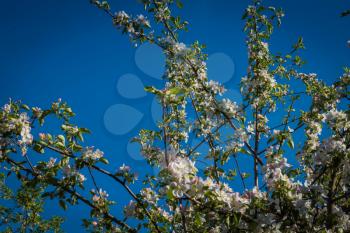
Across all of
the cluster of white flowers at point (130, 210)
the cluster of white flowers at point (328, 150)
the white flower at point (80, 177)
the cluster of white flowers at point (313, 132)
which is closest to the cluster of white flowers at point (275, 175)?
the cluster of white flowers at point (328, 150)

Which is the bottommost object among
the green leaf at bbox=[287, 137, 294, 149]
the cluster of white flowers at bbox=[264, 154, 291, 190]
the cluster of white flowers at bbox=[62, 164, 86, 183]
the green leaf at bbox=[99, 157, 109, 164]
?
the cluster of white flowers at bbox=[264, 154, 291, 190]

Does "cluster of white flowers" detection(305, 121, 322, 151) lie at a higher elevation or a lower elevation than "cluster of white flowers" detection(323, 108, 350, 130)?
higher

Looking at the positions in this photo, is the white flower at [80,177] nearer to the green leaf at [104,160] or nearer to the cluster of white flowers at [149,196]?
the green leaf at [104,160]

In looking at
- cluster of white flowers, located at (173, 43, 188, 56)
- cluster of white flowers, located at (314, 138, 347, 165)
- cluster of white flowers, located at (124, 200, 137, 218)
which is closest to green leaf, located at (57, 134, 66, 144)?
cluster of white flowers, located at (124, 200, 137, 218)

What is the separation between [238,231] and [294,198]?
2.03ft

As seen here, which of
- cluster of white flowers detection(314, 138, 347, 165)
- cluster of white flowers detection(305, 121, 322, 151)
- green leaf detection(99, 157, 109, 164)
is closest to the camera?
cluster of white flowers detection(314, 138, 347, 165)

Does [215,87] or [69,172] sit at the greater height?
[215,87]

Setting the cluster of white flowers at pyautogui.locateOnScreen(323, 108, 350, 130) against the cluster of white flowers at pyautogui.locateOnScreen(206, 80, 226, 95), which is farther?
the cluster of white flowers at pyautogui.locateOnScreen(206, 80, 226, 95)

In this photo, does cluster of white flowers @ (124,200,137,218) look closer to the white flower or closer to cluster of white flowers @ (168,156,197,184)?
the white flower

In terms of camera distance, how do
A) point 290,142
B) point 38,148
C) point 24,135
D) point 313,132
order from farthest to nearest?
1. point 313,132
2. point 290,142
3. point 38,148
4. point 24,135

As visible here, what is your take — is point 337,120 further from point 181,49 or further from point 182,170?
point 181,49

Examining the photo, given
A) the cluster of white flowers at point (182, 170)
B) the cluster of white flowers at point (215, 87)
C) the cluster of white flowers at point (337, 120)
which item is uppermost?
the cluster of white flowers at point (215, 87)

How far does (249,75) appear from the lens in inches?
192

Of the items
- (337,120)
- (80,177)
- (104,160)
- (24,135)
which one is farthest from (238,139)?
(24,135)
